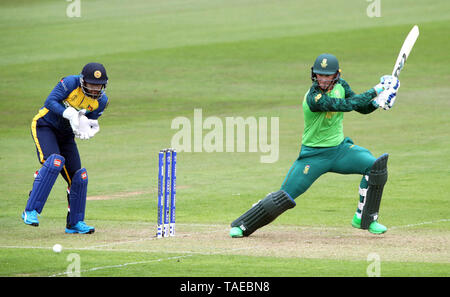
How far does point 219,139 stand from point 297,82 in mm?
7235

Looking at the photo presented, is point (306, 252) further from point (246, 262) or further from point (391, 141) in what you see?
point (391, 141)

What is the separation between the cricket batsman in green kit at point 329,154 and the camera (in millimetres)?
10070

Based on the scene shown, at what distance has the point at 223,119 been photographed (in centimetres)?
2216

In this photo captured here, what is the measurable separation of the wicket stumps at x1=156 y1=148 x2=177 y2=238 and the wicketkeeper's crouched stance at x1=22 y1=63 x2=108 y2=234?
36.3 inches

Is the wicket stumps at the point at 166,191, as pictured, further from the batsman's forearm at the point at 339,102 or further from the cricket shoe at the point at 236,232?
the batsman's forearm at the point at 339,102

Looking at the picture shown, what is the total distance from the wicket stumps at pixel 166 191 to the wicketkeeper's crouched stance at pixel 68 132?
92 cm

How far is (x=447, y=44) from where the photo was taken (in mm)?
31391

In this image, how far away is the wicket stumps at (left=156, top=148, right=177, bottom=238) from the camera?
10156mm

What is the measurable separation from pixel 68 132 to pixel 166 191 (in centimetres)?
150

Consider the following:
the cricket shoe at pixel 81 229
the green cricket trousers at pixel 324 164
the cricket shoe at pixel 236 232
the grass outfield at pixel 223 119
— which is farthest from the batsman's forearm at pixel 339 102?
the cricket shoe at pixel 81 229

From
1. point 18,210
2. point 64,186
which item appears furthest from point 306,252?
point 64,186

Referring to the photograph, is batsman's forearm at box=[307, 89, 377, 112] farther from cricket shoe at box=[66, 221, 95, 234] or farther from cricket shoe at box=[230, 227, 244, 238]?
cricket shoe at box=[66, 221, 95, 234]

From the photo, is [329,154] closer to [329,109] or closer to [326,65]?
[329,109]

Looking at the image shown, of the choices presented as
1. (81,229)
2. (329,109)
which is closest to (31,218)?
(81,229)
